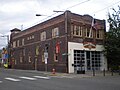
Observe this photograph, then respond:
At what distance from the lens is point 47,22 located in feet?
159

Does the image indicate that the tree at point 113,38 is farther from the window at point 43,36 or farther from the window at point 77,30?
the window at point 43,36

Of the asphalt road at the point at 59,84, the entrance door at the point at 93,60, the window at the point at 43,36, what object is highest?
the window at the point at 43,36

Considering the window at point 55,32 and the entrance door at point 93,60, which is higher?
the window at point 55,32

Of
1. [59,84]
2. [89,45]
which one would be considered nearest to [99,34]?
[89,45]

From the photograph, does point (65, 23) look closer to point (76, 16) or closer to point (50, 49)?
point (76, 16)

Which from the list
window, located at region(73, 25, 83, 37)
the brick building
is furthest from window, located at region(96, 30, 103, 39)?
window, located at region(73, 25, 83, 37)

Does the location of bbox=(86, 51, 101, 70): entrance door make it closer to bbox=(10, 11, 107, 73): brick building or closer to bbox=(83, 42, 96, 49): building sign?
bbox=(10, 11, 107, 73): brick building

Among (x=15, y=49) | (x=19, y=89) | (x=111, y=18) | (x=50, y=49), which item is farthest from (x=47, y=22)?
(x=19, y=89)

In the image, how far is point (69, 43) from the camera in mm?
42062

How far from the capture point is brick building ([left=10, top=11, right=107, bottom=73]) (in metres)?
42.2

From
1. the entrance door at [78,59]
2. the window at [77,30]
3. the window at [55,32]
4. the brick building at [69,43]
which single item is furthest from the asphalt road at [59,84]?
the window at [55,32]

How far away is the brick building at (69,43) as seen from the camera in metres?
Result: 42.2

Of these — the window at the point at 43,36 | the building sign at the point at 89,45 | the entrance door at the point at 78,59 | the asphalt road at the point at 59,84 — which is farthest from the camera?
the window at the point at 43,36

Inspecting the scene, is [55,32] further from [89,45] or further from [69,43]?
[89,45]
